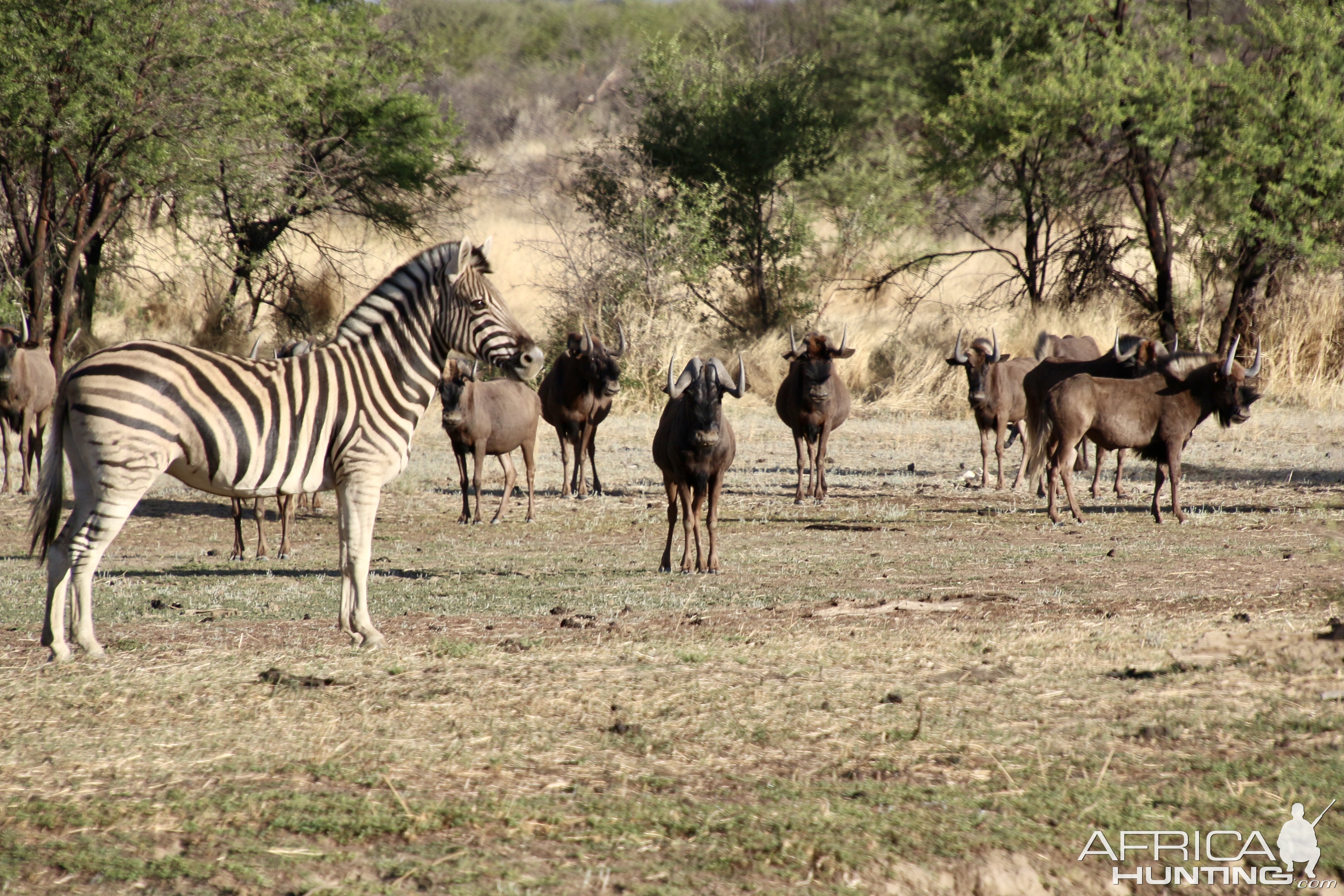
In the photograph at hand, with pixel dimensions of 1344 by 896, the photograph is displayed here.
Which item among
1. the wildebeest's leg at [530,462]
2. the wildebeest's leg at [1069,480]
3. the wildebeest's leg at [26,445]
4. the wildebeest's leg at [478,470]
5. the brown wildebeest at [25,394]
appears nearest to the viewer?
the wildebeest's leg at [1069,480]

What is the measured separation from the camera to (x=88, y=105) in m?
16.1

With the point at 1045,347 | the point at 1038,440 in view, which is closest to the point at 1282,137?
the point at 1045,347

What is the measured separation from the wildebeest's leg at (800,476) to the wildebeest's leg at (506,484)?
11.1ft

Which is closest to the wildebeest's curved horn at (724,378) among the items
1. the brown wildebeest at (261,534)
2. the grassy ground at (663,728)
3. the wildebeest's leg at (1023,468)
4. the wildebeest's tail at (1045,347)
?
the grassy ground at (663,728)

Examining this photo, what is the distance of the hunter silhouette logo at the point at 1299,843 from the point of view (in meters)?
4.02

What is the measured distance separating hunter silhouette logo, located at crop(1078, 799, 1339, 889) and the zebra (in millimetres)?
3943

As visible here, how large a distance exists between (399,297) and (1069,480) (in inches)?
339

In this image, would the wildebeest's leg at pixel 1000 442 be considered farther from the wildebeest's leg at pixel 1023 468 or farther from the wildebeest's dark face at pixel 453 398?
the wildebeest's dark face at pixel 453 398

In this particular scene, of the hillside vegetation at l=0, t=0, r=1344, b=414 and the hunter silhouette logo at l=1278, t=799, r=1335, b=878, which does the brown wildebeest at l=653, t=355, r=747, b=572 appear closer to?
the hunter silhouette logo at l=1278, t=799, r=1335, b=878

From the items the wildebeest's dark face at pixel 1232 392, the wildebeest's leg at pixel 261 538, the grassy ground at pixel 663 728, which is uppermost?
the wildebeest's dark face at pixel 1232 392

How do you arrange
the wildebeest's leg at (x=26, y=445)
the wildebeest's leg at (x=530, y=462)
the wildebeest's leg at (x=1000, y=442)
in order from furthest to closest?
the wildebeest's leg at (x=1000, y=442) → the wildebeest's leg at (x=26, y=445) → the wildebeest's leg at (x=530, y=462)

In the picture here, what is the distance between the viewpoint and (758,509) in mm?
14430

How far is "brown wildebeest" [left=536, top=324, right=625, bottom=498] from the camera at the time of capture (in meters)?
15.8

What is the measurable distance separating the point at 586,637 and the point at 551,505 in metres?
8.05
